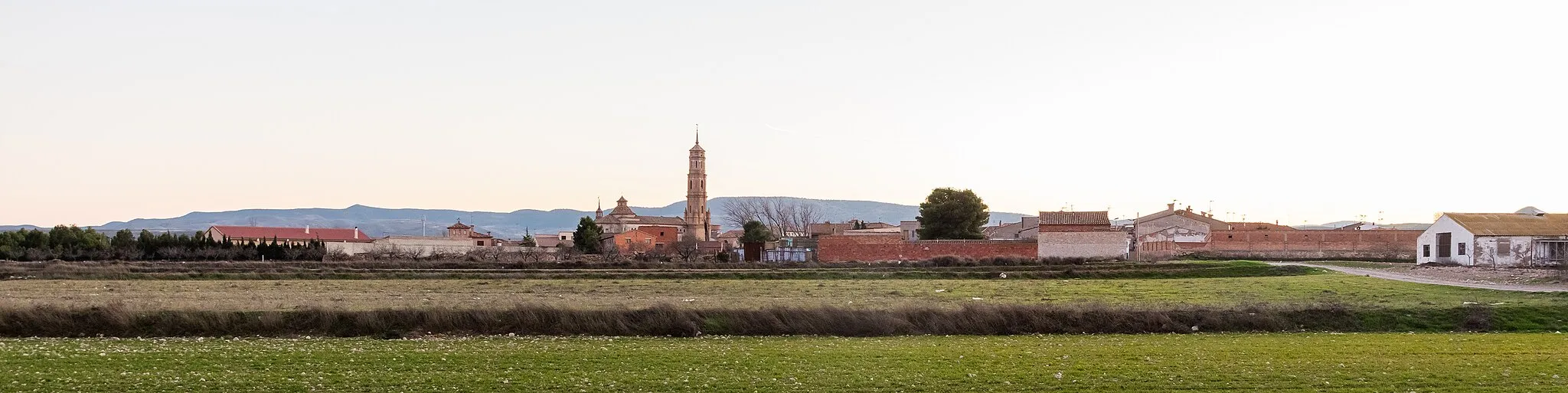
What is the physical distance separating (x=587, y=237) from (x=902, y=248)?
126 feet

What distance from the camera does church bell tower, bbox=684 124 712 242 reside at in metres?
146

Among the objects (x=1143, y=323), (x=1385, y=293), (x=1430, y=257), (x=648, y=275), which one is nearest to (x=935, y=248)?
(x=648, y=275)

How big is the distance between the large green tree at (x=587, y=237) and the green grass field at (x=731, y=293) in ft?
162

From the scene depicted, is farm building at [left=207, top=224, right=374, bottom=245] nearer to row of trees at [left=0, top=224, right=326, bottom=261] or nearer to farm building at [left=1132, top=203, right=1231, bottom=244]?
row of trees at [left=0, top=224, right=326, bottom=261]

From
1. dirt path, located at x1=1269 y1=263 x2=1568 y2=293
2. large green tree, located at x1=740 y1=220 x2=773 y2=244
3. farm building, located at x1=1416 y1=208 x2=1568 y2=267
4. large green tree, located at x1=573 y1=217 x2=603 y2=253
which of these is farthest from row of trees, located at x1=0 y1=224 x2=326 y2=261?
farm building, located at x1=1416 y1=208 x2=1568 y2=267

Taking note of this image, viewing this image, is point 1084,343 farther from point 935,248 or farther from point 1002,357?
point 935,248

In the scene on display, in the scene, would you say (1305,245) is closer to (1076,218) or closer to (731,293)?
(1076,218)

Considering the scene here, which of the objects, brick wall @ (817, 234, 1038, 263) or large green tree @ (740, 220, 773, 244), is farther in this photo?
large green tree @ (740, 220, 773, 244)

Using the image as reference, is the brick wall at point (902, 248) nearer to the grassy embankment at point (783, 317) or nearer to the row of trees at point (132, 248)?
the row of trees at point (132, 248)

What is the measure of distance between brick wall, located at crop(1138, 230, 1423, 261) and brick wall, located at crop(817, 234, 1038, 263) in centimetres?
1572

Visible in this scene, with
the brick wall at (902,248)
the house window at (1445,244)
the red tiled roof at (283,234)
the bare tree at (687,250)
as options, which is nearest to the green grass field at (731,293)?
the house window at (1445,244)

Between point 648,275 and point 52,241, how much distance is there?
52092mm

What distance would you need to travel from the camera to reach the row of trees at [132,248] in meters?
65.8

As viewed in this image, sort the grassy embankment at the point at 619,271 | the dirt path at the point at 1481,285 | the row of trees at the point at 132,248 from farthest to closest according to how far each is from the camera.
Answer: the row of trees at the point at 132,248, the grassy embankment at the point at 619,271, the dirt path at the point at 1481,285
